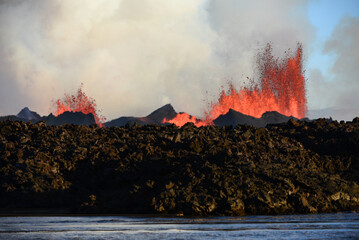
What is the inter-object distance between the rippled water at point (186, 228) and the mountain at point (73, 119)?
78419 mm

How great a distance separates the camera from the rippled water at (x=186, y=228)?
32.2 meters

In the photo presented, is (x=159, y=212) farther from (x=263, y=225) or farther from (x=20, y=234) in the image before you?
(x=20, y=234)

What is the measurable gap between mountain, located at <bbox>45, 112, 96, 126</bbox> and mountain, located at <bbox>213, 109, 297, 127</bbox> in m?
29.7

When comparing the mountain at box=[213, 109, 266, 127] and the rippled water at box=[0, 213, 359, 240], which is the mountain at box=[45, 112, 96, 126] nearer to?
the mountain at box=[213, 109, 266, 127]

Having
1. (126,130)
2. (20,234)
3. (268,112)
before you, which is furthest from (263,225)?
(268,112)

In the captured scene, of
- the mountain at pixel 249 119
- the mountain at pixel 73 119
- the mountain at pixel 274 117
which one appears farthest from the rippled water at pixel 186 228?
the mountain at pixel 73 119

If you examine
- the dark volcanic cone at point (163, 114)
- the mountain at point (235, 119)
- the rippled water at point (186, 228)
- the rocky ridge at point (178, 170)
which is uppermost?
the dark volcanic cone at point (163, 114)

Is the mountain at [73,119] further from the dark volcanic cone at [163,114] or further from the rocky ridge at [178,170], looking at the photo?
the rocky ridge at [178,170]

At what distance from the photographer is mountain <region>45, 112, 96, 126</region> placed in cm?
12244

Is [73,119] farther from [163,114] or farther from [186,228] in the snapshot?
[186,228]

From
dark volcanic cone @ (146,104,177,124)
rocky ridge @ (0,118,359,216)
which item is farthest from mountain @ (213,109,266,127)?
rocky ridge @ (0,118,359,216)

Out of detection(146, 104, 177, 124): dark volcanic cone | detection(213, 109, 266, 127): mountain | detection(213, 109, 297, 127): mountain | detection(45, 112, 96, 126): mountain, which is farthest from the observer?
detection(146, 104, 177, 124): dark volcanic cone

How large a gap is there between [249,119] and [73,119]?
1632 inches

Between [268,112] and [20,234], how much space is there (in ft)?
319
